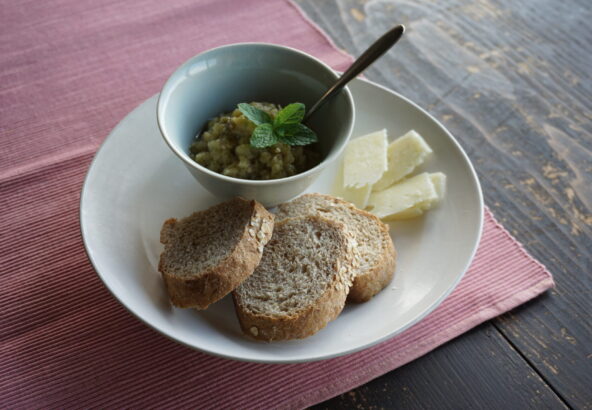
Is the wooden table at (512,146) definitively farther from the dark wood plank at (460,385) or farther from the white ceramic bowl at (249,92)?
the white ceramic bowl at (249,92)

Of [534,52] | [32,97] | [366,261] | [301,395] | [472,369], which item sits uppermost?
[534,52]

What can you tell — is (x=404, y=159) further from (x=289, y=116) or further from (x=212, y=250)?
(x=212, y=250)

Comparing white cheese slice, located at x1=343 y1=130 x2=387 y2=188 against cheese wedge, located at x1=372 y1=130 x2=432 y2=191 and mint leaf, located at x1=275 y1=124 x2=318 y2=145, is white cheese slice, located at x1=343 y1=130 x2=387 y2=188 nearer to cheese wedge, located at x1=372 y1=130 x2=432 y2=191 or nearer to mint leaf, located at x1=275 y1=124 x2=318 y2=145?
cheese wedge, located at x1=372 y1=130 x2=432 y2=191

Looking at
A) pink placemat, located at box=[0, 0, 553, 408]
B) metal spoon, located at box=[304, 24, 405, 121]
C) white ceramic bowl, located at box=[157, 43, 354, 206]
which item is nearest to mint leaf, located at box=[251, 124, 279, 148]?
white ceramic bowl, located at box=[157, 43, 354, 206]

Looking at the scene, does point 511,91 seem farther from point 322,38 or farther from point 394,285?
Result: point 394,285

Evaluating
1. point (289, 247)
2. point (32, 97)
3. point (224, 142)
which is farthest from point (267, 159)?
point (32, 97)
